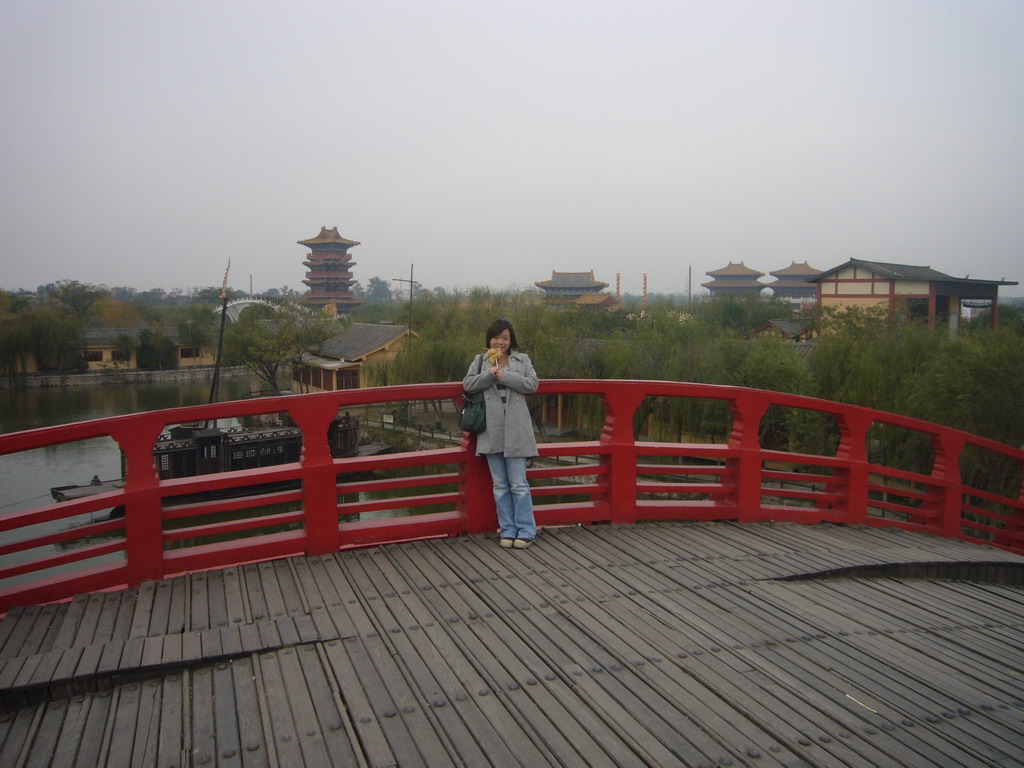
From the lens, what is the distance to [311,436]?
12.8 ft

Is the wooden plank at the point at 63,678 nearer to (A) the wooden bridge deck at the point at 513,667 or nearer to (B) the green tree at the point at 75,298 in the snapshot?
(A) the wooden bridge deck at the point at 513,667

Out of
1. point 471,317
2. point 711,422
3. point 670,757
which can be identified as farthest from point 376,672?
point 471,317

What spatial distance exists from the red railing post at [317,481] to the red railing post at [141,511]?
0.71 meters

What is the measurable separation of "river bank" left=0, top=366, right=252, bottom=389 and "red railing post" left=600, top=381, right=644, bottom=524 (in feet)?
149

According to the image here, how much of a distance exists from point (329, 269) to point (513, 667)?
Answer: 8681 cm

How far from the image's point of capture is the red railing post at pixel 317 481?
3.88 m

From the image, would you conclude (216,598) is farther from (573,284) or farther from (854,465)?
(573,284)

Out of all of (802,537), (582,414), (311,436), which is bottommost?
(582,414)

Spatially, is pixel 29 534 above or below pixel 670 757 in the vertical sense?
below

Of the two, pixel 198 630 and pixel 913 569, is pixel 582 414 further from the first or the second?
pixel 198 630

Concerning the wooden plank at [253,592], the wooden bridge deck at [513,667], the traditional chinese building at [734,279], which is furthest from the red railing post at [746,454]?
the traditional chinese building at [734,279]

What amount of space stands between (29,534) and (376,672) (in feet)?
88.8

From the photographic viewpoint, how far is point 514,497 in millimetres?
4234

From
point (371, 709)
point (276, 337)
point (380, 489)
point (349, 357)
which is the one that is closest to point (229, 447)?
point (349, 357)
